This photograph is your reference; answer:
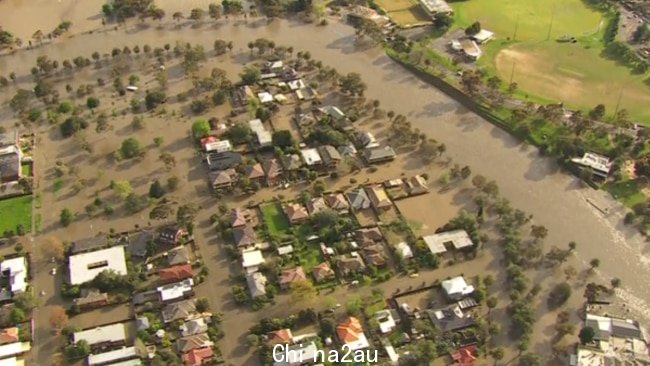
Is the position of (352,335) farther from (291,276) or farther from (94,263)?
(94,263)

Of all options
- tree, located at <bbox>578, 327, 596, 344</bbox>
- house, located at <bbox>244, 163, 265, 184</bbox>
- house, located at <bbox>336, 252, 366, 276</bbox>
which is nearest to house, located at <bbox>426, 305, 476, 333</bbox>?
house, located at <bbox>336, 252, 366, 276</bbox>

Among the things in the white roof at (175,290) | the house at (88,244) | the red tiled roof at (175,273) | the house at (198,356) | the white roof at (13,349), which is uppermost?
the house at (88,244)

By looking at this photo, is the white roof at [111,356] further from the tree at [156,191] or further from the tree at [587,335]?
the tree at [587,335]

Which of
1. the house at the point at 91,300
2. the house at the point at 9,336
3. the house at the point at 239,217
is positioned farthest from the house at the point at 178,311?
the house at the point at 9,336

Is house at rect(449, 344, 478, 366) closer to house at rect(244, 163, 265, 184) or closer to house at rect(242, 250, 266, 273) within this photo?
house at rect(242, 250, 266, 273)

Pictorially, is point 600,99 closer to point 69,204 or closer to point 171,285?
point 171,285

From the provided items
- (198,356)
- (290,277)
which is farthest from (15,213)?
(290,277)
